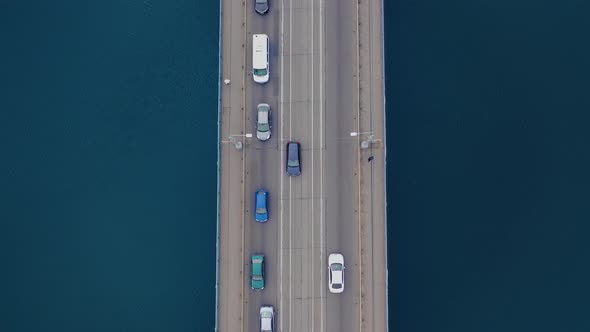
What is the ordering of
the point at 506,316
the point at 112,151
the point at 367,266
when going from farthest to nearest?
the point at 112,151 < the point at 506,316 < the point at 367,266

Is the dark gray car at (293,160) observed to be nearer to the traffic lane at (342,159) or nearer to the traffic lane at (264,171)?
the traffic lane at (264,171)

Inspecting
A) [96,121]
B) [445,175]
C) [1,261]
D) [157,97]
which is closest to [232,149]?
[157,97]

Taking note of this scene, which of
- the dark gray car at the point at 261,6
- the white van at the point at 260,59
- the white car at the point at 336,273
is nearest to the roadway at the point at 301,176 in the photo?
the white car at the point at 336,273

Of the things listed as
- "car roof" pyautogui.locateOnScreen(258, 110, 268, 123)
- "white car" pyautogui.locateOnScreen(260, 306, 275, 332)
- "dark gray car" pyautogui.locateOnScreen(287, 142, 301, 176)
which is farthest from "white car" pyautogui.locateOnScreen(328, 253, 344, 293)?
"car roof" pyautogui.locateOnScreen(258, 110, 268, 123)

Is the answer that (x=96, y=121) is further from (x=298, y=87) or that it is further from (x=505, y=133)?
(x=505, y=133)

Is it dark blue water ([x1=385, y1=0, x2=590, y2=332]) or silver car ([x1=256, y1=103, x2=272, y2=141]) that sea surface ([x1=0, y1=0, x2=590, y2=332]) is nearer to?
dark blue water ([x1=385, y1=0, x2=590, y2=332])

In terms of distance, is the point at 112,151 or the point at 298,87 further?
the point at 112,151

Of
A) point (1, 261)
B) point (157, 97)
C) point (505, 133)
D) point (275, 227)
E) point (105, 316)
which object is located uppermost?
point (157, 97)
